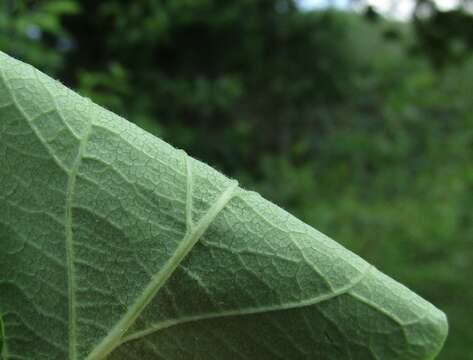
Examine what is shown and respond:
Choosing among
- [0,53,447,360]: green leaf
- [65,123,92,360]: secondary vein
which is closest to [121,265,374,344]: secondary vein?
[0,53,447,360]: green leaf

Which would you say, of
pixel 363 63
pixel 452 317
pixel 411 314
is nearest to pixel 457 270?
pixel 452 317

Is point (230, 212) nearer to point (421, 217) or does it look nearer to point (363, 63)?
point (421, 217)

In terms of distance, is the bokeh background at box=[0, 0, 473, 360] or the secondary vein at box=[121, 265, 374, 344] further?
the bokeh background at box=[0, 0, 473, 360]

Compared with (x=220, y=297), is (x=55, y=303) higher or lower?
lower

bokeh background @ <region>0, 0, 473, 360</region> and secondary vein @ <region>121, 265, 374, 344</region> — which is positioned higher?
bokeh background @ <region>0, 0, 473, 360</region>

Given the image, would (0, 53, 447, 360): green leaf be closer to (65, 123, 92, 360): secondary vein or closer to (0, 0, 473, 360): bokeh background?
(65, 123, 92, 360): secondary vein

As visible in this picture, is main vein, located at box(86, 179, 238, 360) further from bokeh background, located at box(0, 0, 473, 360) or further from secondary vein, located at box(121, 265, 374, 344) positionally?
bokeh background, located at box(0, 0, 473, 360)
